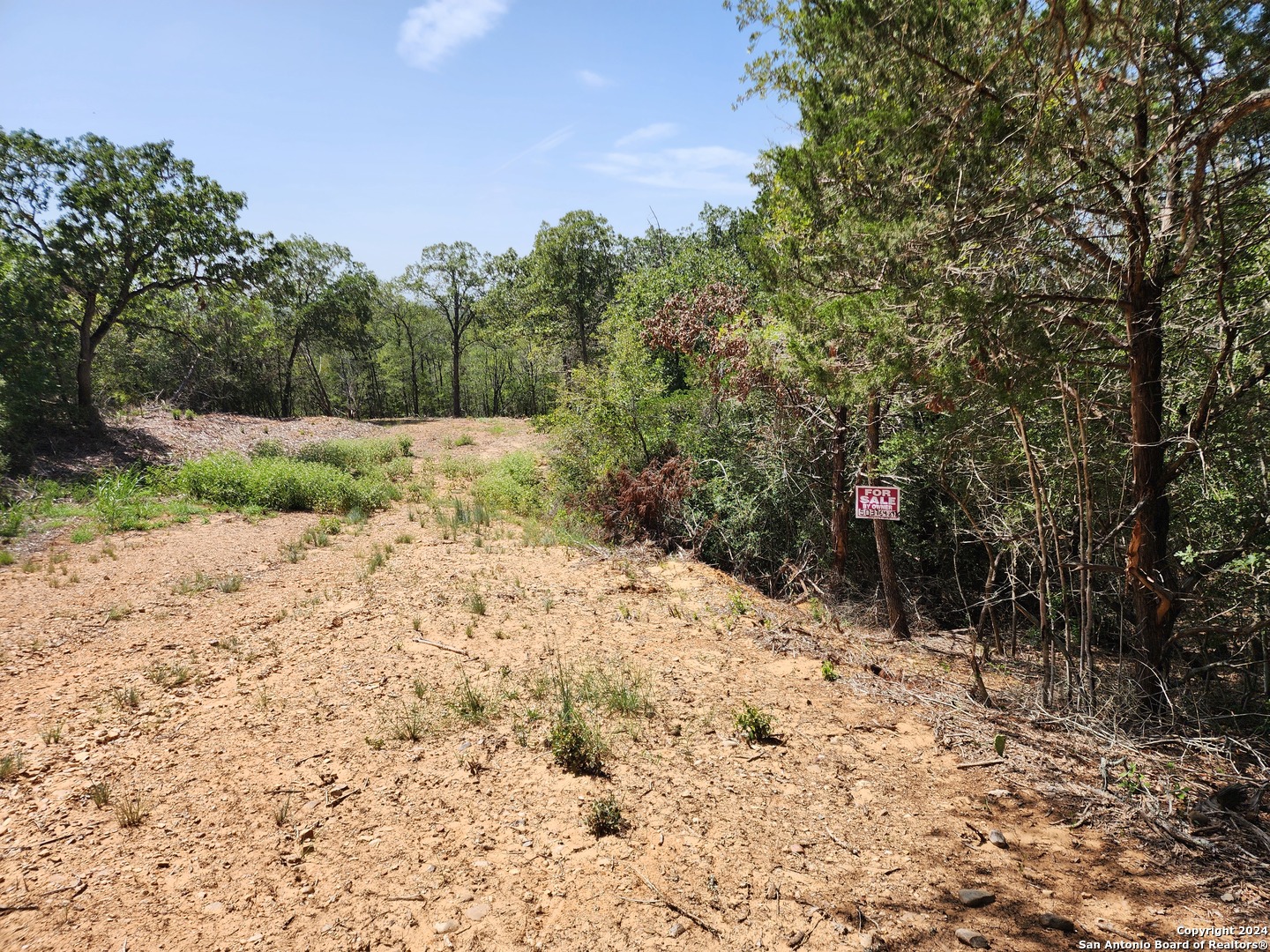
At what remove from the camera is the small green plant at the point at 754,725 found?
153 inches

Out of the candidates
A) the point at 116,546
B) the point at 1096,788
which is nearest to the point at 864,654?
the point at 1096,788

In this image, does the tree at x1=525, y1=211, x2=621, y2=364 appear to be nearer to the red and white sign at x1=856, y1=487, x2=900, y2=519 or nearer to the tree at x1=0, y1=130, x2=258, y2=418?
the tree at x1=0, y1=130, x2=258, y2=418

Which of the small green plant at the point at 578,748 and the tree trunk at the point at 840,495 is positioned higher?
the tree trunk at the point at 840,495

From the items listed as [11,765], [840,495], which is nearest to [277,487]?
[11,765]

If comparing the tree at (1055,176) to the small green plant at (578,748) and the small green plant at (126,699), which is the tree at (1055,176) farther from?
the small green plant at (126,699)

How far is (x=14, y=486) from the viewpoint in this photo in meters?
9.45

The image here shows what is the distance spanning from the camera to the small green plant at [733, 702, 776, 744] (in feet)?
12.8

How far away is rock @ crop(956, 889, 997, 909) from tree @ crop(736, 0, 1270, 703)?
249 centimetres

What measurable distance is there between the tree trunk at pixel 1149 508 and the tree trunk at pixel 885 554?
2.17 metres

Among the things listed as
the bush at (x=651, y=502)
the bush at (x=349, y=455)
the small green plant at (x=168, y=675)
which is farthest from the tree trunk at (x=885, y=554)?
the bush at (x=349, y=455)

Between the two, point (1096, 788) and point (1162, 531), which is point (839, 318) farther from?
point (1096, 788)

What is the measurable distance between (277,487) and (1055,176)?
39.7 ft

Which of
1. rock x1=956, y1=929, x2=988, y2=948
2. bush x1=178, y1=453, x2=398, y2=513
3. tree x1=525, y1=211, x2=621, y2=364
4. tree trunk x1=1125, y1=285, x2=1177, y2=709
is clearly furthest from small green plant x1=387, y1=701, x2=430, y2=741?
tree x1=525, y1=211, x2=621, y2=364

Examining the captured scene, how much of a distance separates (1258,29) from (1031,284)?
4.98ft
